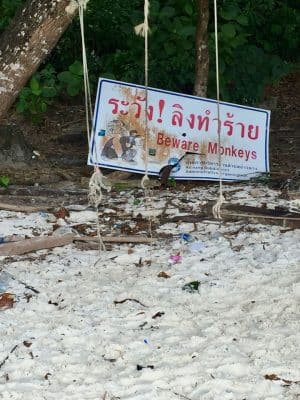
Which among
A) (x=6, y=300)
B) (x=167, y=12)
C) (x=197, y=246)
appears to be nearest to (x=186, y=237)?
(x=197, y=246)

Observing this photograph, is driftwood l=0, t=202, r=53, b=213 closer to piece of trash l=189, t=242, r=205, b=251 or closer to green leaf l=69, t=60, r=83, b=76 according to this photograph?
piece of trash l=189, t=242, r=205, b=251

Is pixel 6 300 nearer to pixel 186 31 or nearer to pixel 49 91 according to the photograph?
pixel 49 91

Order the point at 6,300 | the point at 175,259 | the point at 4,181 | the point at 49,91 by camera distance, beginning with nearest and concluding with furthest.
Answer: the point at 6,300 < the point at 175,259 < the point at 4,181 < the point at 49,91

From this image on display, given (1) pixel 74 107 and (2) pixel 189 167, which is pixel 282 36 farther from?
(2) pixel 189 167

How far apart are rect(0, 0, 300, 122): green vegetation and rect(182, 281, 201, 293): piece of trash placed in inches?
146

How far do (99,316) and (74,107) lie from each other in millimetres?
4700

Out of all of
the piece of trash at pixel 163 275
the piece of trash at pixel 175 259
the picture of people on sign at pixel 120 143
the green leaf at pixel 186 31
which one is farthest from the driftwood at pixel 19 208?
the green leaf at pixel 186 31

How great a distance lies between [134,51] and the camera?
764cm

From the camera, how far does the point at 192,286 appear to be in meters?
3.85

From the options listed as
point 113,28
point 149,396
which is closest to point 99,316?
point 149,396

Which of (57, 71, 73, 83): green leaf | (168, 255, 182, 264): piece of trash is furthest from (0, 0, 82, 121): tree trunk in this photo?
(57, 71, 73, 83): green leaf

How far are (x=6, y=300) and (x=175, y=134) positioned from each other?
2639 millimetres

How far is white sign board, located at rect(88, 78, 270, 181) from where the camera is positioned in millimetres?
5676

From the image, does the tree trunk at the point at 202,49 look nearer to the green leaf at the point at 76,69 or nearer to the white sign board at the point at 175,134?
the white sign board at the point at 175,134
